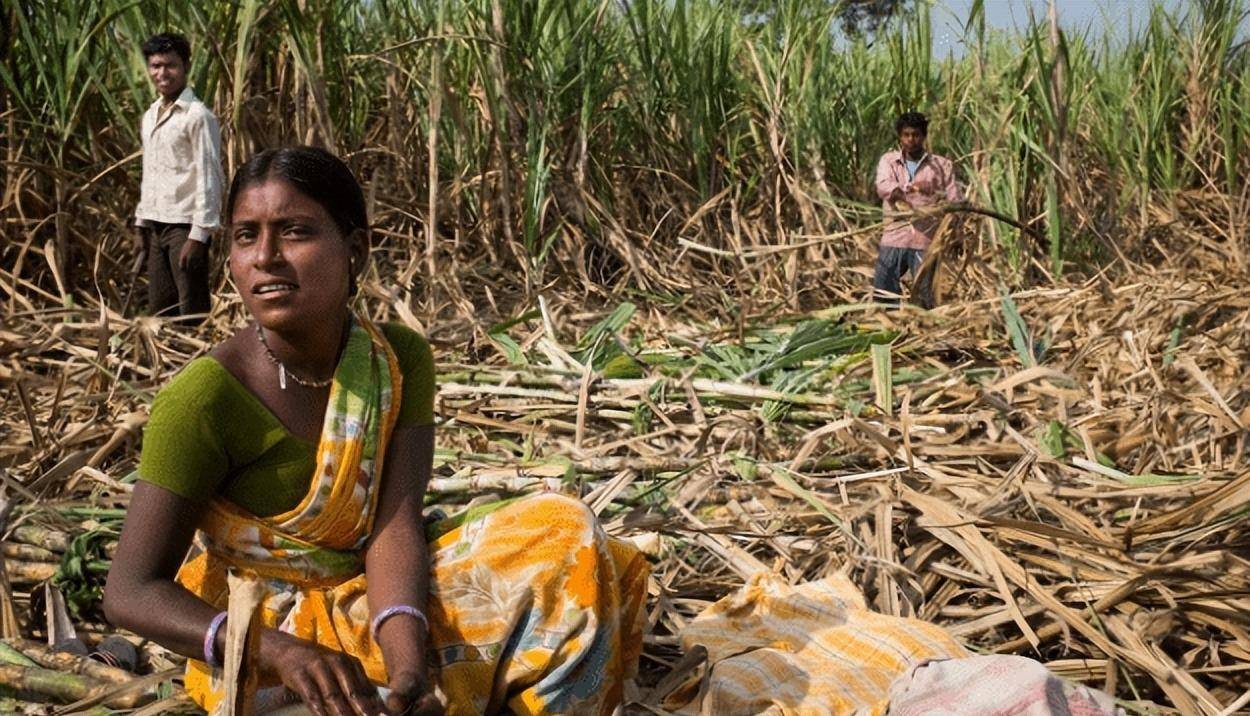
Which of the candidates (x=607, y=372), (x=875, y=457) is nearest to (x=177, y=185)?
(x=607, y=372)

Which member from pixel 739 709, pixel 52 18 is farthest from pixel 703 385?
pixel 52 18

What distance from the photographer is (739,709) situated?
1.88 m

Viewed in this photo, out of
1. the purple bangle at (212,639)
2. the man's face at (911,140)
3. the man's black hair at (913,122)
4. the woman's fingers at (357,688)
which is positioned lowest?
the woman's fingers at (357,688)

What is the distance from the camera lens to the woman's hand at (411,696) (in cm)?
153

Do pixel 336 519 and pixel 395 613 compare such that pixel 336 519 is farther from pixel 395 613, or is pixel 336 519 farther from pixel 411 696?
pixel 411 696

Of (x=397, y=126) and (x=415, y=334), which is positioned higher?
(x=397, y=126)

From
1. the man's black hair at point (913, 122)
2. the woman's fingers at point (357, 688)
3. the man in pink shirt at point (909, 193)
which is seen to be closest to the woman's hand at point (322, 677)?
the woman's fingers at point (357, 688)

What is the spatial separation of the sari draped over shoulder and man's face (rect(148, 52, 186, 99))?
268cm

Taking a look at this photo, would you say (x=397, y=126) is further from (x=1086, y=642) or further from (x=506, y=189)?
(x=1086, y=642)

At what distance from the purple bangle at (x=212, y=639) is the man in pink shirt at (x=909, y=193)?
420 centimetres

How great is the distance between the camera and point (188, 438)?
158 centimetres

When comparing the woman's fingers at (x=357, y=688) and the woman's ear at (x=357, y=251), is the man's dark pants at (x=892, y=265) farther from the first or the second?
the woman's fingers at (x=357, y=688)

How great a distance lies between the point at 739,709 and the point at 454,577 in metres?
0.46

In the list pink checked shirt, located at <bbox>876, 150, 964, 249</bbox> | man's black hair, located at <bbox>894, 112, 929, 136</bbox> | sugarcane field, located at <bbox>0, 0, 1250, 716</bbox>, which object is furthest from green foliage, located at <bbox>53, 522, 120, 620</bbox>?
man's black hair, located at <bbox>894, 112, 929, 136</bbox>
